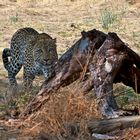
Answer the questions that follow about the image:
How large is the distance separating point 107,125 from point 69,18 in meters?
10.5

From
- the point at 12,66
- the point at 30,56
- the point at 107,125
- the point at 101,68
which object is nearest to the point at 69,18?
the point at 12,66

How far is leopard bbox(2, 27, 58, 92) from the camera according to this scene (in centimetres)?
887

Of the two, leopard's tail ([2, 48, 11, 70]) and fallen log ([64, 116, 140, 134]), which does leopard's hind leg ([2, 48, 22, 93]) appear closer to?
leopard's tail ([2, 48, 11, 70])

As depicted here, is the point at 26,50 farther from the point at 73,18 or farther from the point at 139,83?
the point at 73,18

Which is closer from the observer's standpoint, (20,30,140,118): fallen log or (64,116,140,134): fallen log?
(64,116,140,134): fallen log

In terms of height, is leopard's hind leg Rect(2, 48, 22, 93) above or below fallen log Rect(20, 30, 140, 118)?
below

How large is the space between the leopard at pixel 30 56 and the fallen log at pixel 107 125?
2.68 m

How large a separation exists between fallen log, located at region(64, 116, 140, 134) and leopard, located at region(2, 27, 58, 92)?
2.68m

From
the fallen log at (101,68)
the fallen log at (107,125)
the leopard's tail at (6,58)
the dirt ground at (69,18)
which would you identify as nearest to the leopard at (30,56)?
the leopard's tail at (6,58)

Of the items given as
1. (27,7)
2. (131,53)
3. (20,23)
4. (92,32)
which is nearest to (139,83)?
(131,53)

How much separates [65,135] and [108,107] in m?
0.64

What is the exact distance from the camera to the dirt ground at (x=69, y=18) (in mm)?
13218

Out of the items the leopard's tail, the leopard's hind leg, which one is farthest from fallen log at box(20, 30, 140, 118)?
the leopard's tail

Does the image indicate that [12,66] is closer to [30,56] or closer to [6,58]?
[6,58]
